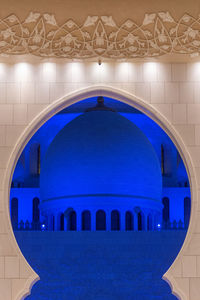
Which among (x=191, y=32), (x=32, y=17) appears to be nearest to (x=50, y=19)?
(x=32, y=17)

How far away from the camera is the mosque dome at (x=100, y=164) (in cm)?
2564

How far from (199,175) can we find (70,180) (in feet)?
37.3

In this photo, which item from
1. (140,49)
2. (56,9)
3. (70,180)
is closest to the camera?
(56,9)

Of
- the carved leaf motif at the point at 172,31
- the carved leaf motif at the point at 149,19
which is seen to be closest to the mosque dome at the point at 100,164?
the carved leaf motif at the point at 172,31

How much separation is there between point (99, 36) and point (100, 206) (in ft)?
38.9

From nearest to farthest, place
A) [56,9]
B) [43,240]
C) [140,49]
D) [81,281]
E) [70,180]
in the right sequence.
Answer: [56,9]
[140,49]
[81,281]
[43,240]
[70,180]

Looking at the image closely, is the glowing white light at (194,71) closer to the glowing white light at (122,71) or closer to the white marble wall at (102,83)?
Result: the white marble wall at (102,83)

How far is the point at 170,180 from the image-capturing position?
102 feet

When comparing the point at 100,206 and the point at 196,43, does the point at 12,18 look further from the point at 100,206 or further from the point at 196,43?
the point at 100,206

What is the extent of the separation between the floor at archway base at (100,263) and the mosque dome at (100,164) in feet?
14.3

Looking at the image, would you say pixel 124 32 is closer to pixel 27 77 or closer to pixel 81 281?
pixel 27 77

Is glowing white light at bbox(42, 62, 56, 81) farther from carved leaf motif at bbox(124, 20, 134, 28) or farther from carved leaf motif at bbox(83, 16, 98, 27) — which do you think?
carved leaf motif at bbox(124, 20, 134, 28)

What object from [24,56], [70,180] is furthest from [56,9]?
[70,180]

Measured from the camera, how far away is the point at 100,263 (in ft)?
67.4
